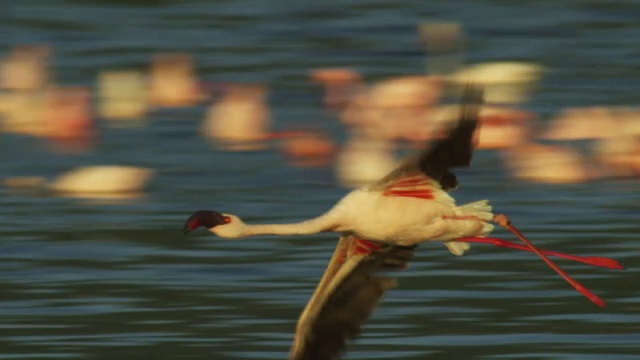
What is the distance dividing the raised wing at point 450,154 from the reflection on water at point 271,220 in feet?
4.06

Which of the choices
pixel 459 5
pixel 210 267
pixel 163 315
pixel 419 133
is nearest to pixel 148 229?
pixel 210 267

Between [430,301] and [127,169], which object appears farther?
[127,169]

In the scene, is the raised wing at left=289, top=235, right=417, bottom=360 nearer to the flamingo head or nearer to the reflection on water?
the reflection on water

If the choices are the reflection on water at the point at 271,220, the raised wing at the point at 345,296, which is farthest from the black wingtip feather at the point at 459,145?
the reflection on water at the point at 271,220

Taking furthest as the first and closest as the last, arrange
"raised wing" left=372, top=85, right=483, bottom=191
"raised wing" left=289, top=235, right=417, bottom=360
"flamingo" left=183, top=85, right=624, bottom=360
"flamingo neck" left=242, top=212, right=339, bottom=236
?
1. "raised wing" left=289, top=235, right=417, bottom=360
2. "flamingo neck" left=242, top=212, right=339, bottom=236
3. "flamingo" left=183, top=85, right=624, bottom=360
4. "raised wing" left=372, top=85, right=483, bottom=191

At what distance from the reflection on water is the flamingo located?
0.47 m

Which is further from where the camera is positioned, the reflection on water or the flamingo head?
the reflection on water

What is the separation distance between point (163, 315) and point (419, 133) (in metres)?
5.41

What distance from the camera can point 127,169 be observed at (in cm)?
1609

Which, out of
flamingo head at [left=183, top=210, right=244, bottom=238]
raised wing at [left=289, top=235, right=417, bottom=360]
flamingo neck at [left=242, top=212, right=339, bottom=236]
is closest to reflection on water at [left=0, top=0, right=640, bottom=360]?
raised wing at [left=289, top=235, right=417, bottom=360]

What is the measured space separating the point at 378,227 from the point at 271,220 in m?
4.27

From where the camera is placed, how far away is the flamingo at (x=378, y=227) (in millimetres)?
10461

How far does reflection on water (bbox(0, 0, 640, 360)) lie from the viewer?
12188mm

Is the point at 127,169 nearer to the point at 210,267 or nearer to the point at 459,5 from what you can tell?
the point at 210,267
